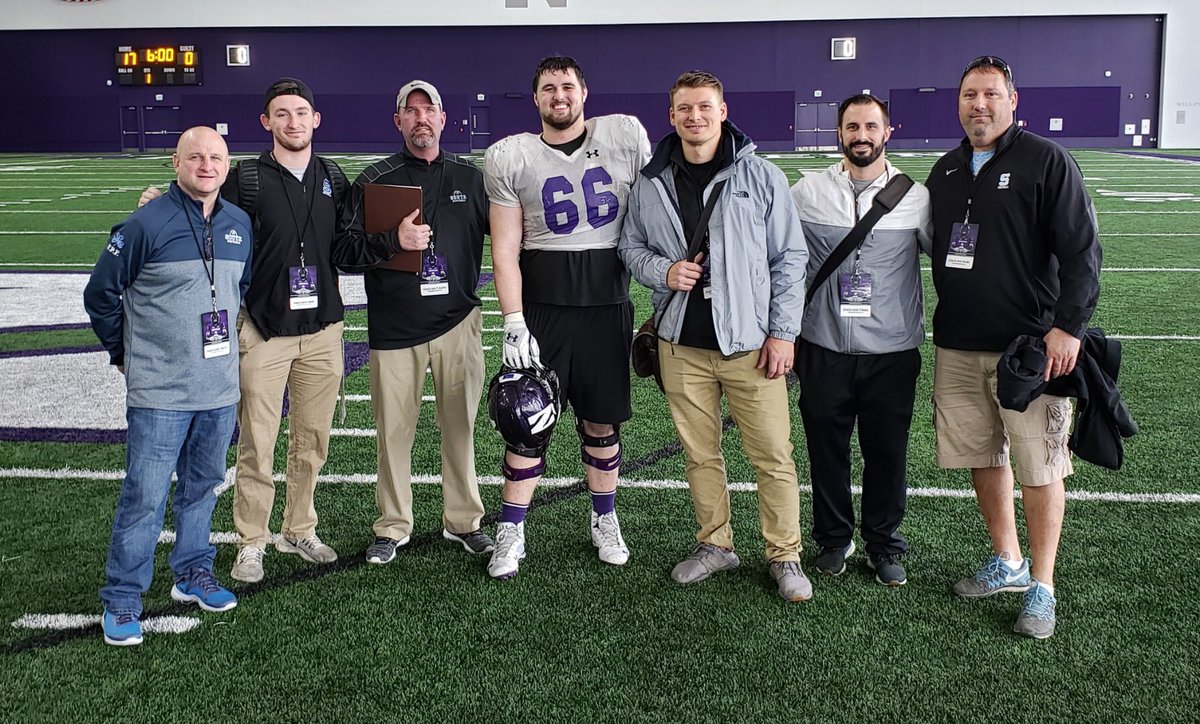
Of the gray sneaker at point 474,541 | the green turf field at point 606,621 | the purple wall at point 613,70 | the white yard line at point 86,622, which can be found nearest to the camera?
the green turf field at point 606,621

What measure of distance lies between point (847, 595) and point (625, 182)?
166 cm

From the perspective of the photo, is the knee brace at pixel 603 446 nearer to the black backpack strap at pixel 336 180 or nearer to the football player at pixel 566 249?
the football player at pixel 566 249

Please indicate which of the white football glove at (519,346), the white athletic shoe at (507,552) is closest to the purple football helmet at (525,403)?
the white football glove at (519,346)

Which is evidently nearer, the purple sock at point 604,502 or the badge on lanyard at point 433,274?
the badge on lanyard at point 433,274

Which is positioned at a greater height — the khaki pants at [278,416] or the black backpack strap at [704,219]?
the black backpack strap at [704,219]

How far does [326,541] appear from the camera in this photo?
4.21m

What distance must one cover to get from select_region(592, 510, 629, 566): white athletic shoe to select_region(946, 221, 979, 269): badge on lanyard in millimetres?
1552

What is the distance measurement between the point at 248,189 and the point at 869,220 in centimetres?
213

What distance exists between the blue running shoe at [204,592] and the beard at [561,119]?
196 cm

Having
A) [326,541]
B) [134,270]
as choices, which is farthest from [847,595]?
[134,270]

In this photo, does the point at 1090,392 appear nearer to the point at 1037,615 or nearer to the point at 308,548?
the point at 1037,615

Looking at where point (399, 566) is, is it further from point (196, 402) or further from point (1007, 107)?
point (1007, 107)

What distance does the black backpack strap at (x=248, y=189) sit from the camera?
143 inches

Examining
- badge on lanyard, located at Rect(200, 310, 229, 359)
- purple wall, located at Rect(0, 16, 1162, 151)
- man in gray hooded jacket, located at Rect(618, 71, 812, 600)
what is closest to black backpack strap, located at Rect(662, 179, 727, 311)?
man in gray hooded jacket, located at Rect(618, 71, 812, 600)
